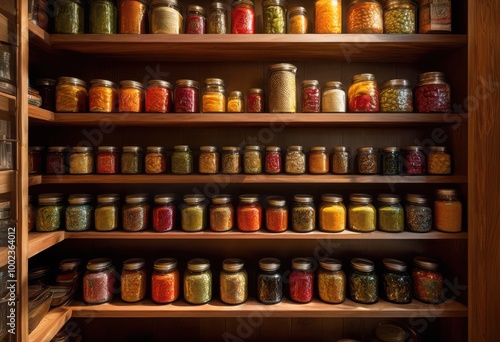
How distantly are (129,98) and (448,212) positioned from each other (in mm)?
1340

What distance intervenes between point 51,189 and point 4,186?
0.52m

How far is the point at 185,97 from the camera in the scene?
1.18m

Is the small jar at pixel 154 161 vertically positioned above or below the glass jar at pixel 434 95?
below

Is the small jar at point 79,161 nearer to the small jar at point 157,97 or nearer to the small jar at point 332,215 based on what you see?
the small jar at point 157,97

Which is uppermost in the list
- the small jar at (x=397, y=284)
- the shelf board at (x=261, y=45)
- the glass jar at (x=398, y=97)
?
the shelf board at (x=261, y=45)

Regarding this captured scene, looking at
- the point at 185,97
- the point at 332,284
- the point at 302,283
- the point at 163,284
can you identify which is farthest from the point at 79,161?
the point at 332,284

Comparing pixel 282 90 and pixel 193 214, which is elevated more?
pixel 282 90

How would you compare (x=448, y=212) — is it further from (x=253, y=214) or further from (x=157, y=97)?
(x=157, y=97)

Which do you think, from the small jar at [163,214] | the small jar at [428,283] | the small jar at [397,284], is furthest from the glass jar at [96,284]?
the small jar at [428,283]

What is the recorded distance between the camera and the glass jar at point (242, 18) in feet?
3.91

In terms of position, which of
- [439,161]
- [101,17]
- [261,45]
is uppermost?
[101,17]

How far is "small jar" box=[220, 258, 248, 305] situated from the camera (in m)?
1.21

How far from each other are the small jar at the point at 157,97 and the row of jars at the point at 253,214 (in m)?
0.35

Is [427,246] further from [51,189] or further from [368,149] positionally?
[51,189]
